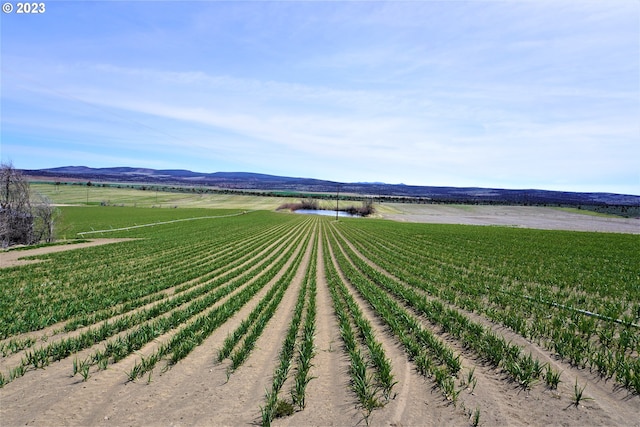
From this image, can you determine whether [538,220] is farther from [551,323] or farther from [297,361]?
[297,361]

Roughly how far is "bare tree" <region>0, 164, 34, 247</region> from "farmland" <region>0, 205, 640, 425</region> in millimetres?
23485

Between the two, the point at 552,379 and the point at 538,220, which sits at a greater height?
the point at 552,379

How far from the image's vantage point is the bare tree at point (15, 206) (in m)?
34.9

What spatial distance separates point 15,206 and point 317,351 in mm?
45011

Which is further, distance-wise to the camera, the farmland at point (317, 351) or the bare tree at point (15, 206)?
the bare tree at point (15, 206)

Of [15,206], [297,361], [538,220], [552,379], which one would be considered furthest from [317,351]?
[538,220]

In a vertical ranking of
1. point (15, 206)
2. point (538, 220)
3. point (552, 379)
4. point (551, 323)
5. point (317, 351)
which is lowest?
point (317, 351)

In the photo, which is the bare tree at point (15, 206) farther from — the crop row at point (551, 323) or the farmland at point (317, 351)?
the crop row at point (551, 323)

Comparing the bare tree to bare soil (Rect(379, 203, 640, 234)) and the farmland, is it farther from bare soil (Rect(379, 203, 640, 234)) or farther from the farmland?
bare soil (Rect(379, 203, 640, 234))

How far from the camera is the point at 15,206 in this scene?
35.8 metres

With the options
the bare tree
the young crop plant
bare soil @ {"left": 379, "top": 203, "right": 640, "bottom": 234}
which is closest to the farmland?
the young crop plant

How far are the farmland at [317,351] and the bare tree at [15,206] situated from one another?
23485 mm

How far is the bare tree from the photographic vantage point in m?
34.9

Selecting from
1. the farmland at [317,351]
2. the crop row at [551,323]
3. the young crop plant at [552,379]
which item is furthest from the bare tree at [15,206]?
the young crop plant at [552,379]
